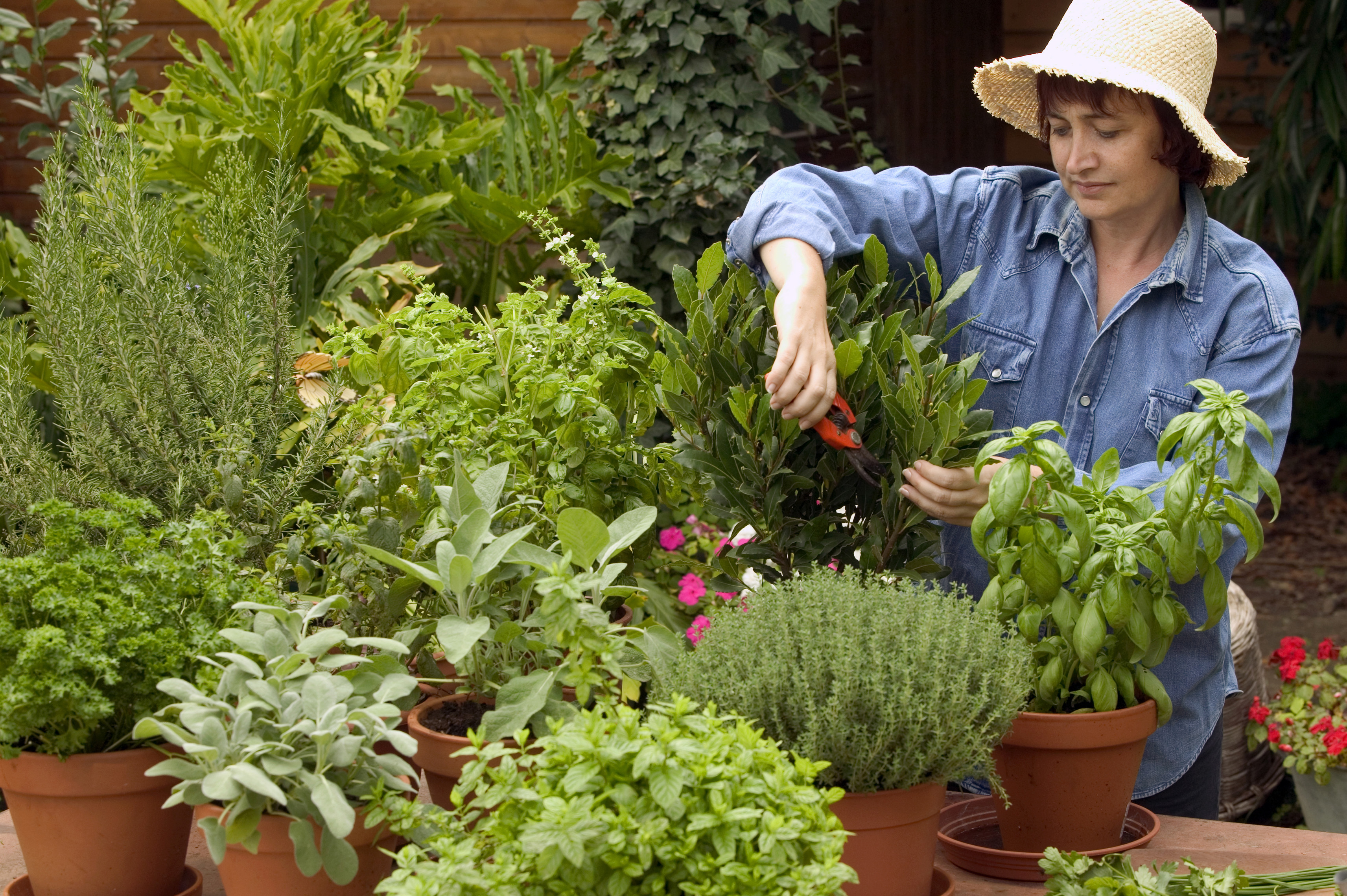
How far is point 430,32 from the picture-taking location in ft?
15.3

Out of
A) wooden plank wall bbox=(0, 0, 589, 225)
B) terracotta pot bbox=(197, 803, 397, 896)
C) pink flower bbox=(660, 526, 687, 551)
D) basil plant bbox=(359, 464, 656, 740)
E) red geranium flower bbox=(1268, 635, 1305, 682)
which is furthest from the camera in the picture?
wooden plank wall bbox=(0, 0, 589, 225)

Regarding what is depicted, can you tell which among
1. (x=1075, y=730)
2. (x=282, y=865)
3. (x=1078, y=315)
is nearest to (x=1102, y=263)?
(x=1078, y=315)

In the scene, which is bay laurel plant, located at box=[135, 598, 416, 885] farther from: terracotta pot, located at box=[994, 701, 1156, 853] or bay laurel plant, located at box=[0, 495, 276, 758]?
terracotta pot, located at box=[994, 701, 1156, 853]

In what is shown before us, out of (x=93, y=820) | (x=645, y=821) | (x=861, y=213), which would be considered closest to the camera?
(x=645, y=821)

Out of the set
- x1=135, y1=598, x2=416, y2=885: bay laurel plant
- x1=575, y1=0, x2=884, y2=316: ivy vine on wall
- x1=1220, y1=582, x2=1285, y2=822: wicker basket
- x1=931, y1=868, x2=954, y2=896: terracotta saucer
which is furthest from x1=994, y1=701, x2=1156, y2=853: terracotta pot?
x1=575, y1=0, x2=884, y2=316: ivy vine on wall

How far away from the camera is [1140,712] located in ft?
4.16

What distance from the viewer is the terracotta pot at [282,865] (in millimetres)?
1037

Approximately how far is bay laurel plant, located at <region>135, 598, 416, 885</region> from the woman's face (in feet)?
3.83

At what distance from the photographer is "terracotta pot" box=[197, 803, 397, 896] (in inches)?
40.8

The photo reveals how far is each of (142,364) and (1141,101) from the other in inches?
53.5

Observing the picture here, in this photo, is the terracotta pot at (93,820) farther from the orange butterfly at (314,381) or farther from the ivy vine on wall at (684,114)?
the ivy vine on wall at (684,114)

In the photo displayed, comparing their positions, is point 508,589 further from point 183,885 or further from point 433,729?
point 183,885

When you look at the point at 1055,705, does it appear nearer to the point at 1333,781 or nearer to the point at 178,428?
the point at 178,428

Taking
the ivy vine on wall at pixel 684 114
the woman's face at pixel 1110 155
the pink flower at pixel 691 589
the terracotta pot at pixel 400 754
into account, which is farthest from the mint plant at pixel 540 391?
the ivy vine on wall at pixel 684 114
